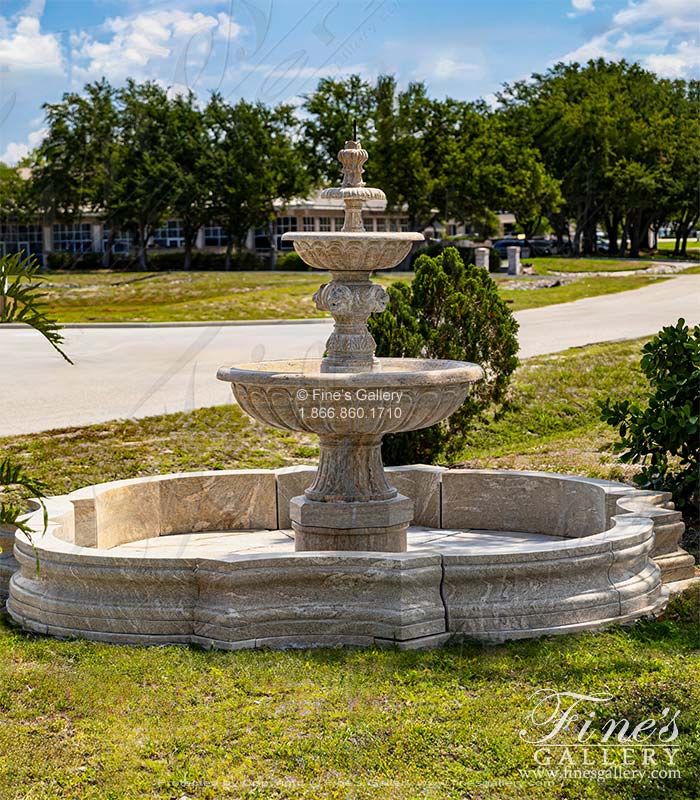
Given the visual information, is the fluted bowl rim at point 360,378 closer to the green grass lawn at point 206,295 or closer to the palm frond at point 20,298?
the palm frond at point 20,298

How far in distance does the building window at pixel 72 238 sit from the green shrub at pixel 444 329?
57272 mm

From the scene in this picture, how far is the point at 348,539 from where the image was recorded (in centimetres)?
756

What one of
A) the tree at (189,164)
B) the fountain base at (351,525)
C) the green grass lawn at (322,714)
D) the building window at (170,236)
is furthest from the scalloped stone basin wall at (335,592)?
the building window at (170,236)

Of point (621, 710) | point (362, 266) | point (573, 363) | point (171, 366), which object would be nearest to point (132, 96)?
point (171, 366)

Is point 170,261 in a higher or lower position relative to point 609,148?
lower

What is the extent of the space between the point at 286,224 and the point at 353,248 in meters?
64.9

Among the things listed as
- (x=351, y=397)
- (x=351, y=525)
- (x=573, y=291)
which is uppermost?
(x=351, y=397)

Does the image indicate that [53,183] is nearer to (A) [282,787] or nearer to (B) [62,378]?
(B) [62,378]

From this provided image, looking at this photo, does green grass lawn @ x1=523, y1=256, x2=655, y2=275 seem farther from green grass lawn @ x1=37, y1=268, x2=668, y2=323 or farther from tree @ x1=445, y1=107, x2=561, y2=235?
green grass lawn @ x1=37, y1=268, x2=668, y2=323

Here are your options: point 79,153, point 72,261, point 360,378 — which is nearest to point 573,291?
point 79,153

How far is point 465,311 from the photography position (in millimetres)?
11852

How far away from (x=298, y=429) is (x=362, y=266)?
1153 millimetres

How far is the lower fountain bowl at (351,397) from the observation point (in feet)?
22.4

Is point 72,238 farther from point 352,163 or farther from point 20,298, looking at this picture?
point 20,298
